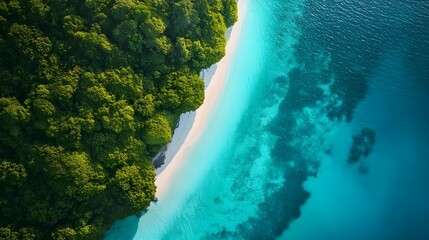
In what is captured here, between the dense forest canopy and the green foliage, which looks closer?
the dense forest canopy

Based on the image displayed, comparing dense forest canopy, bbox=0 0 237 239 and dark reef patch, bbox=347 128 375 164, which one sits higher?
dense forest canopy, bbox=0 0 237 239

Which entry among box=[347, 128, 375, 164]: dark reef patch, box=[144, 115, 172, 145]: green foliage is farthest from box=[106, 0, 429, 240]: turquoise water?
box=[144, 115, 172, 145]: green foliage

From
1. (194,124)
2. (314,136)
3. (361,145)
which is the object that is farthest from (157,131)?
(361,145)

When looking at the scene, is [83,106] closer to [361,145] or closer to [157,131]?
[157,131]

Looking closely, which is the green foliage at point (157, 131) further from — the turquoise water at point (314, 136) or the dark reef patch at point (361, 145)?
the dark reef patch at point (361, 145)

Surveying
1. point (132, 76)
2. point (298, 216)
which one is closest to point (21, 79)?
point (132, 76)

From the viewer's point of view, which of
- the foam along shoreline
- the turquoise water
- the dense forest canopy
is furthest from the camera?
the turquoise water

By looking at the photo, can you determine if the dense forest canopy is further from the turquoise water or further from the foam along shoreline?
the turquoise water

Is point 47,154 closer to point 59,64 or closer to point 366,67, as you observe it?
point 59,64
